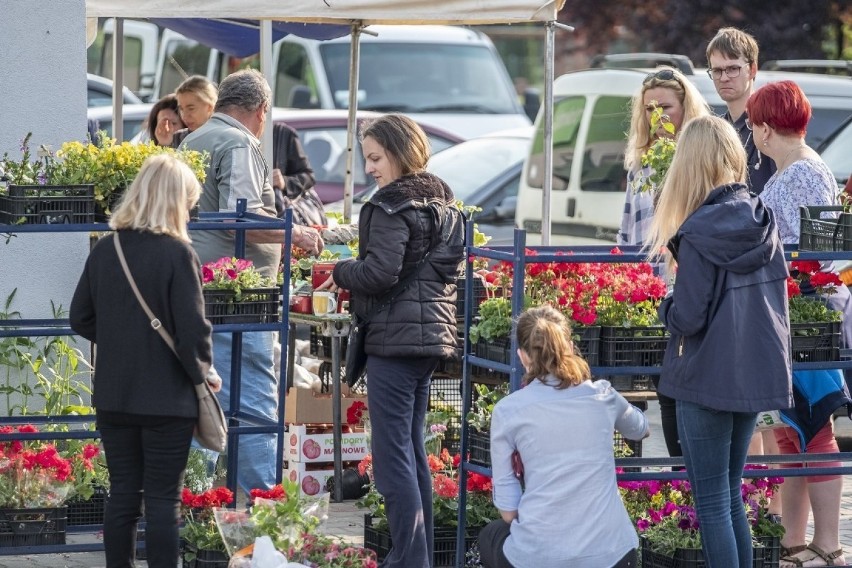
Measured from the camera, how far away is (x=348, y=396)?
779cm

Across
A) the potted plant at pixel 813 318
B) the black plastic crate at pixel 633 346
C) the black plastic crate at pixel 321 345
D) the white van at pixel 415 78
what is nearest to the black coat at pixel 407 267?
the black plastic crate at pixel 633 346

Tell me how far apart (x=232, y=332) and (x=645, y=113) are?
202 centimetres

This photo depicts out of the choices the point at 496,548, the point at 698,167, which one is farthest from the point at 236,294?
the point at 698,167

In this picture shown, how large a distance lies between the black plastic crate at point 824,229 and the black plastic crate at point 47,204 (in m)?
2.72

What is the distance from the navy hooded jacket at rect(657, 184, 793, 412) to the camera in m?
5.13

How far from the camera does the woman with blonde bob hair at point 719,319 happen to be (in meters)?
5.14

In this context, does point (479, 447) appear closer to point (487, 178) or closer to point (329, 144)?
point (487, 178)

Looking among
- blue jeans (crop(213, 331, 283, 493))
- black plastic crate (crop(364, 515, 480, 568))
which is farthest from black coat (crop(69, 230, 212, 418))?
blue jeans (crop(213, 331, 283, 493))

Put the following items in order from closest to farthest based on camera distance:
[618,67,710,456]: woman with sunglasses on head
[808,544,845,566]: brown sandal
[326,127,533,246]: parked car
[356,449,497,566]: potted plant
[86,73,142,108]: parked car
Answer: [356,449,497,566]: potted plant < [808,544,845,566]: brown sandal < [618,67,710,456]: woman with sunglasses on head < [326,127,533,246]: parked car < [86,73,142,108]: parked car

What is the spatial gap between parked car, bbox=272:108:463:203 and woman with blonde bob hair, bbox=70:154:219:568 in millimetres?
8811

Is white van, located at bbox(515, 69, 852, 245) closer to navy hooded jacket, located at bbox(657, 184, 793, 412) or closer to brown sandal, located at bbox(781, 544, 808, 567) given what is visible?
brown sandal, located at bbox(781, 544, 808, 567)

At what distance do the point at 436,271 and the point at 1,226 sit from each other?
1.63 m

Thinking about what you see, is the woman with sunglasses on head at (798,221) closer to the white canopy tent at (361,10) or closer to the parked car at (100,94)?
the white canopy tent at (361,10)

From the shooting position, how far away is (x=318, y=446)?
770cm
